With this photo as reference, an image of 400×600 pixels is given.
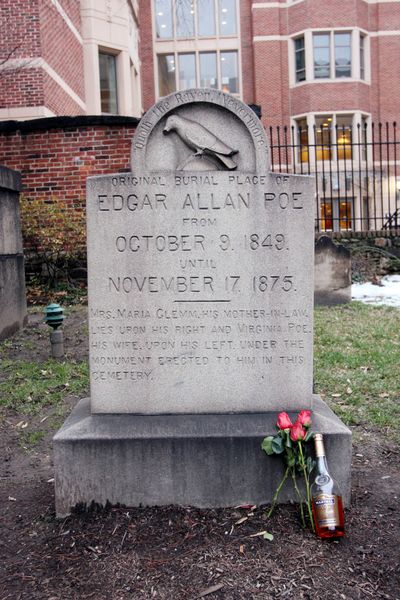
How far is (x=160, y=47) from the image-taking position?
31000 mm

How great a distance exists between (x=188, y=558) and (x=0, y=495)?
1.44 metres

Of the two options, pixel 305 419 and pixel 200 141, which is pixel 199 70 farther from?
pixel 305 419

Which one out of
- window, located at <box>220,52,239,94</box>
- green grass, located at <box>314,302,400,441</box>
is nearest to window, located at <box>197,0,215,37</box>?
window, located at <box>220,52,239,94</box>

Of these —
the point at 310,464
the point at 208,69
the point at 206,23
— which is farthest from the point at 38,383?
the point at 206,23

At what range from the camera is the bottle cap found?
3055 mm

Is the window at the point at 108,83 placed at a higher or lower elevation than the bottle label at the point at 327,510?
higher

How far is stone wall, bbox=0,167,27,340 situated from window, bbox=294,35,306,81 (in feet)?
78.8

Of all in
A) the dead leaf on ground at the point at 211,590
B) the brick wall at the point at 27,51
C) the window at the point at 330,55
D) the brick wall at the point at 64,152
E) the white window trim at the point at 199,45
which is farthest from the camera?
the white window trim at the point at 199,45

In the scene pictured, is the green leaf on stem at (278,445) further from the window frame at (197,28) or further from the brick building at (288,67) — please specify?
the window frame at (197,28)

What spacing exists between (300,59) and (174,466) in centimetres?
2964

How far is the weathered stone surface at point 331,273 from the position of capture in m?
10.1

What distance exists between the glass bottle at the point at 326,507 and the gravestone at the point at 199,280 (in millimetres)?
322

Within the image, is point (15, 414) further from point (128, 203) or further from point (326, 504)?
point (326, 504)

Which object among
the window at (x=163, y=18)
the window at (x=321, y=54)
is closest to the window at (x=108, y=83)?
the window at (x=163, y=18)
